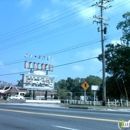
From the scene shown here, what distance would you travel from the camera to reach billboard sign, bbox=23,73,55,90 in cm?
5938

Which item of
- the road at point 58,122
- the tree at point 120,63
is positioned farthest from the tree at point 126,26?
the road at point 58,122

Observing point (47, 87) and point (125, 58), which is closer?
point (125, 58)

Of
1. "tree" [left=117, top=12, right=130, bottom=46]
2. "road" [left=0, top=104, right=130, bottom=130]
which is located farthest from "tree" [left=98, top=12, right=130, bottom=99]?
"road" [left=0, top=104, right=130, bottom=130]

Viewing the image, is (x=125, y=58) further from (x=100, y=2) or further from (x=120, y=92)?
(x=100, y=2)

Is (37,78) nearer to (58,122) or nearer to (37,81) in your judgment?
(37,81)

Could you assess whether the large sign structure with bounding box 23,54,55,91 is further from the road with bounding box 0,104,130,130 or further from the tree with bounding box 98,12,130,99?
the road with bounding box 0,104,130,130

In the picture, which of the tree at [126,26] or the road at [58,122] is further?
the tree at [126,26]

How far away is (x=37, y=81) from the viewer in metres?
61.3

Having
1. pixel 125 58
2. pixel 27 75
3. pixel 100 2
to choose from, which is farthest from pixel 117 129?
pixel 27 75

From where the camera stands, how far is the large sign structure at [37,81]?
2338 inches

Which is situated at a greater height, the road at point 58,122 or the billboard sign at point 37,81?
the billboard sign at point 37,81

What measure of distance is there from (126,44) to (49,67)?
23.6 m

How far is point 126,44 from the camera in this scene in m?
47.2

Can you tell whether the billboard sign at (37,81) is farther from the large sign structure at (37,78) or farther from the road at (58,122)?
the road at (58,122)
